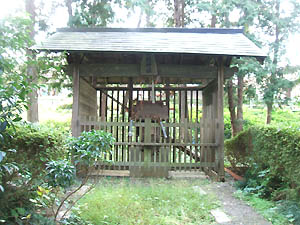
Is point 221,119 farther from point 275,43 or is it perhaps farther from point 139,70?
point 275,43

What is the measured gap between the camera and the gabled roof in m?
6.08

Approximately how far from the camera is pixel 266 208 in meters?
4.07

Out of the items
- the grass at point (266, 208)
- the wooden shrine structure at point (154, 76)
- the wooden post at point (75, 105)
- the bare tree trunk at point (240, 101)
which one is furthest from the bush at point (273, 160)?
the bare tree trunk at point (240, 101)

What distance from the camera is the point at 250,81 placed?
1211 centimetres

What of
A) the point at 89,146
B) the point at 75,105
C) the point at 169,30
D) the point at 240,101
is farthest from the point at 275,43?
the point at 89,146

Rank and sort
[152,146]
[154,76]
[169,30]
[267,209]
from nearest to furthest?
[267,209] < [152,146] < [154,76] < [169,30]

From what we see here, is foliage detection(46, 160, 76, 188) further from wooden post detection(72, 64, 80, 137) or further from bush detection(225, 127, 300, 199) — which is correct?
wooden post detection(72, 64, 80, 137)

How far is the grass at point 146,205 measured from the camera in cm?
351

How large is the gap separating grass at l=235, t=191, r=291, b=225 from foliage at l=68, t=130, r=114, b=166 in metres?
2.52

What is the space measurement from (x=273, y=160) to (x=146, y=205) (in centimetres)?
233

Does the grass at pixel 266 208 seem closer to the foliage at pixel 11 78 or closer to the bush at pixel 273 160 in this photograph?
the bush at pixel 273 160

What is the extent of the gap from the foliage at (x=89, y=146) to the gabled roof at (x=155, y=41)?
3.13 m

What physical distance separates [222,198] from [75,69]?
4.53 m


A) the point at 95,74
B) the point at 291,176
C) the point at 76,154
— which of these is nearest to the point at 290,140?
the point at 291,176
